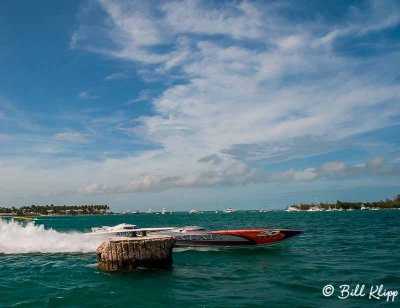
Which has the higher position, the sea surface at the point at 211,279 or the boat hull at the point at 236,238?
the boat hull at the point at 236,238

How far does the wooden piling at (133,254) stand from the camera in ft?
62.5

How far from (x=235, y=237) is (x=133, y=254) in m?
13.5

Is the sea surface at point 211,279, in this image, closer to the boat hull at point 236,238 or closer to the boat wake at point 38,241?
the boat wake at point 38,241

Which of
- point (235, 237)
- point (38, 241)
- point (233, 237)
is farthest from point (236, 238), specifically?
point (38, 241)

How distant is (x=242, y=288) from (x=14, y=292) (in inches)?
363

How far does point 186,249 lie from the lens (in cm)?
3123

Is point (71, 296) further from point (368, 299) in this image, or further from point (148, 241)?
point (368, 299)

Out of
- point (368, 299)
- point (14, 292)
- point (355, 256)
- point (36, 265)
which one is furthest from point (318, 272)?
point (36, 265)

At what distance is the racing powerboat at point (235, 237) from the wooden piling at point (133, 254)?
11757mm

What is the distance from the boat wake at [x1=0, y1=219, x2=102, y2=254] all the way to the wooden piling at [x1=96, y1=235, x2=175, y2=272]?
11565 mm

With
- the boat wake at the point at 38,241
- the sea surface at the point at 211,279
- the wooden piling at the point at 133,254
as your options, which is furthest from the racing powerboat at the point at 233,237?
the wooden piling at the point at 133,254

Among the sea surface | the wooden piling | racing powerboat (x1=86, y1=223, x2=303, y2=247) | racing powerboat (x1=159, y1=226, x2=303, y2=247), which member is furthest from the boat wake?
the wooden piling

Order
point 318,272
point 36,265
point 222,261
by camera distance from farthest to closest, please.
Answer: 1. point 222,261
2. point 36,265
3. point 318,272

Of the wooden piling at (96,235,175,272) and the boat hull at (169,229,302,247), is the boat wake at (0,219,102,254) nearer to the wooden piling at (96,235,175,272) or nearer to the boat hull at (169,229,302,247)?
the boat hull at (169,229,302,247)
